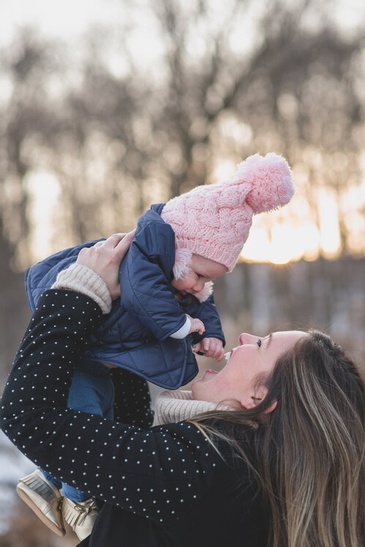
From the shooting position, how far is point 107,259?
6.99 feet

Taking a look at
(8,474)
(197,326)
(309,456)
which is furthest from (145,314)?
(8,474)

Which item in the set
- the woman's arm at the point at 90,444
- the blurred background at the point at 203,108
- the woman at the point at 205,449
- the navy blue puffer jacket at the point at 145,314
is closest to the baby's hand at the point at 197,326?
the navy blue puffer jacket at the point at 145,314

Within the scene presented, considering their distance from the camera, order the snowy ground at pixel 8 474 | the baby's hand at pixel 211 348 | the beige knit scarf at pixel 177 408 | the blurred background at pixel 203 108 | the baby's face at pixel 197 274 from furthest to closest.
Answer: the blurred background at pixel 203 108, the snowy ground at pixel 8 474, the baby's hand at pixel 211 348, the baby's face at pixel 197 274, the beige knit scarf at pixel 177 408

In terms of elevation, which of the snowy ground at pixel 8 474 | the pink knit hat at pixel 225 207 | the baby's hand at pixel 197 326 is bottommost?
the snowy ground at pixel 8 474

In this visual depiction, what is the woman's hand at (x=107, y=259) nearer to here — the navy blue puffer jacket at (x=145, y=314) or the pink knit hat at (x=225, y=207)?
the navy blue puffer jacket at (x=145, y=314)

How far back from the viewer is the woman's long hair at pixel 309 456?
1.94m

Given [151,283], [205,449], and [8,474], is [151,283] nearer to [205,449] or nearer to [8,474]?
[205,449]

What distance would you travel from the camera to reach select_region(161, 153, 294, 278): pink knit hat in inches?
91.7

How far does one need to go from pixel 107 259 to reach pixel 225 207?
1.39ft

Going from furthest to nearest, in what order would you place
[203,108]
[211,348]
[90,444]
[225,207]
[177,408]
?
[203,108]
[211,348]
[225,207]
[177,408]
[90,444]

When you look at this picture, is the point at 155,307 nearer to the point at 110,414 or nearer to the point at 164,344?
the point at 164,344

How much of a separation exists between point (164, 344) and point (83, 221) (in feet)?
47.1

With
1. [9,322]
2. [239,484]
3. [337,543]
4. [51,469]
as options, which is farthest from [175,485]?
[9,322]

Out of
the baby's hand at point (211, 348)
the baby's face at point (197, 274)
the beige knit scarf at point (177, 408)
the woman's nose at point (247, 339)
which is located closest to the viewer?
the beige knit scarf at point (177, 408)
